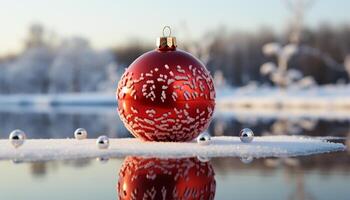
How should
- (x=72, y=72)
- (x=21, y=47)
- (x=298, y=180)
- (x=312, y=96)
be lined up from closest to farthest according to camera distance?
1. (x=298, y=180)
2. (x=312, y=96)
3. (x=72, y=72)
4. (x=21, y=47)

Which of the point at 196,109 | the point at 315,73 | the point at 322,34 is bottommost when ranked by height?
the point at 196,109

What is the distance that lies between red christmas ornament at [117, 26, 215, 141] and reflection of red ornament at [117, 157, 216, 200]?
4.55 feet

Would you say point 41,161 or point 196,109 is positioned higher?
point 196,109

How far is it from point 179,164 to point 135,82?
2710 mm

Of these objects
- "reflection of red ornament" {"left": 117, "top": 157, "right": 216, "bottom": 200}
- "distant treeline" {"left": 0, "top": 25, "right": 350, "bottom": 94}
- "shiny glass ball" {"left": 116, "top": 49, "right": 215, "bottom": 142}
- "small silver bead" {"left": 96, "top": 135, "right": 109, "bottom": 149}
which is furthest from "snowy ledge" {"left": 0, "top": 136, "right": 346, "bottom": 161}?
"distant treeline" {"left": 0, "top": 25, "right": 350, "bottom": 94}

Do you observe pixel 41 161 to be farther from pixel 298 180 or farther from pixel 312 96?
pixel 312 96

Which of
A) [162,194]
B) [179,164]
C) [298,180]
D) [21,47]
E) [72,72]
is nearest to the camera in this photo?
[162,194]

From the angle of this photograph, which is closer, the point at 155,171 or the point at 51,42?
the point at 155,171

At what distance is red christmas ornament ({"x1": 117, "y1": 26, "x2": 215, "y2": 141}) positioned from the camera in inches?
420

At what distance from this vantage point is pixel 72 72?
266 feet

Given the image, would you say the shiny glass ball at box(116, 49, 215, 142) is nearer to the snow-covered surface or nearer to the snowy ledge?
the snowy ledge

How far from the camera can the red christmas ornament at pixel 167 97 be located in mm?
10672

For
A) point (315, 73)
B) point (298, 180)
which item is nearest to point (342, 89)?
point (315, 73)

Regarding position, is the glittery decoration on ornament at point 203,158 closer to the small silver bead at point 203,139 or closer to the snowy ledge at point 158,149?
the snowy ledge at point 158,149
